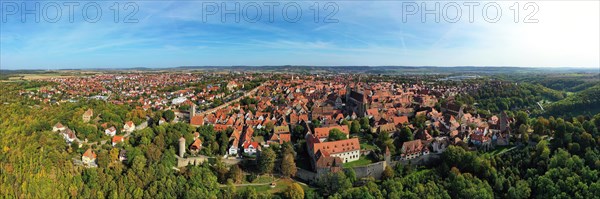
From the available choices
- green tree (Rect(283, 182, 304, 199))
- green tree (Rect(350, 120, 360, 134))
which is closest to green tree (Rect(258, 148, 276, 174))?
green tree (Rect(283, 182, 304, 199))

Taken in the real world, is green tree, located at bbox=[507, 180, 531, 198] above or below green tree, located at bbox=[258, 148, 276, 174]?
below

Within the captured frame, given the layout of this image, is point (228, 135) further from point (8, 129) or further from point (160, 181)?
point (8, 129)

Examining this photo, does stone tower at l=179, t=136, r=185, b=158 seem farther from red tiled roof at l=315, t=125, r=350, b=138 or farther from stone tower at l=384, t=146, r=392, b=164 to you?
stone tower at l=384, t=146, r=392, b=164

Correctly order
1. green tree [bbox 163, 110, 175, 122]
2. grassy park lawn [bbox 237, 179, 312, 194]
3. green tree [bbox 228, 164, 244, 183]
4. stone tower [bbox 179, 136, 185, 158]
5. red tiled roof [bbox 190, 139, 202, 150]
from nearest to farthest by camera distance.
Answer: grassy park lawn [bbox 237, 179, 312, 194] < green tree [bbox 228, 164, 244, 183] < stone tower [bbox 179, 136, 185, 158] < red tiled roof [bbox 190, 139, 202, 150] < green tree [bbox 163, 110, 175, 122]

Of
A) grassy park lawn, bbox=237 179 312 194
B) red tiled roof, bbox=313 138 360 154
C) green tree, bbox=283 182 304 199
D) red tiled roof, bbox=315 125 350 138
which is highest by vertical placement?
red tiled roof, bbox=315 125 350 138

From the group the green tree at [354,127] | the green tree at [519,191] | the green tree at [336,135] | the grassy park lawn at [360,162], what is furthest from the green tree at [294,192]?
the green tree at [519,191]

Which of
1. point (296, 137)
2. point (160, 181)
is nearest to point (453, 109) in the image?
point (296, 137)

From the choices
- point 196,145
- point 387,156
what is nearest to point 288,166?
point 387,156

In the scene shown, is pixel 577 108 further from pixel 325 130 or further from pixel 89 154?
pixel 89 154
